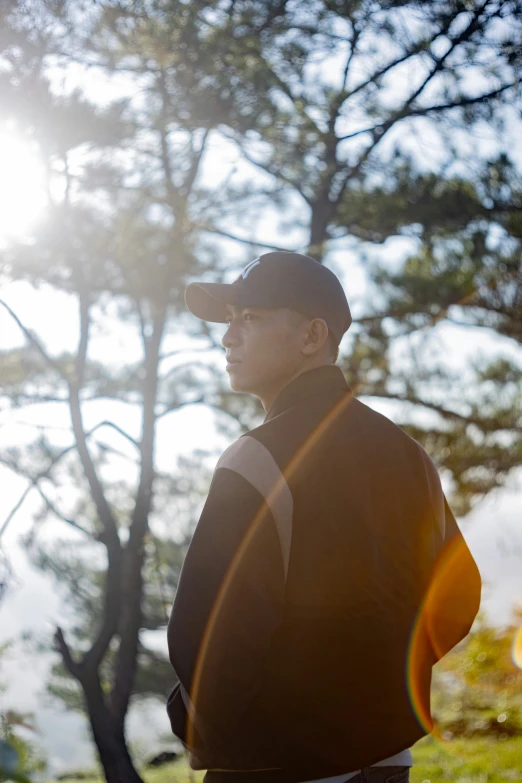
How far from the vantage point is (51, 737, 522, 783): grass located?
541 centimetres

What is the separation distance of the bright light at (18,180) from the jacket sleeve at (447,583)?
4.05 meters

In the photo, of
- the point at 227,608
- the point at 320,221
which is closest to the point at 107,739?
the point at 227,608

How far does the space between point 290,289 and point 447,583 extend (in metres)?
0.74

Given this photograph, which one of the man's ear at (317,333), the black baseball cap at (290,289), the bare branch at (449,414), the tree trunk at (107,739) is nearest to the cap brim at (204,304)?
the black baseball cap at (290,289)

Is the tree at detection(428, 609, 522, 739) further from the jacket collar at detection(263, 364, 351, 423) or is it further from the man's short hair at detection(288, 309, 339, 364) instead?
the jacket collar at detection(263, 364, 351, 423)

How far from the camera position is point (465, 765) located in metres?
5.94

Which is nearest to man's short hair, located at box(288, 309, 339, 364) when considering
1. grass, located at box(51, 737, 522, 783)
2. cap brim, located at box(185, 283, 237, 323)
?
cap brim, located at box(185, 283, 237, 323)

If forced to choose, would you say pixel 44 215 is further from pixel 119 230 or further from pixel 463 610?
pixel 463 610

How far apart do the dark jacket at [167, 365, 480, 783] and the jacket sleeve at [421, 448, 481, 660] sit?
10cm

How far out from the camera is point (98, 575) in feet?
46.9

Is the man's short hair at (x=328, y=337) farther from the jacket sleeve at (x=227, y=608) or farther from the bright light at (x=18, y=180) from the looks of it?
the bright light at (x=18, y=180)

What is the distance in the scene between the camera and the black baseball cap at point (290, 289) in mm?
1710

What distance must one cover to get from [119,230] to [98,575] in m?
8.99

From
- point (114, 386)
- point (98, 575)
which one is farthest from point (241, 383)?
point (98, 575)
